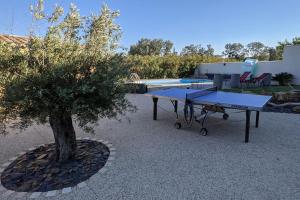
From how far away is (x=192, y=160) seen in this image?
452cm

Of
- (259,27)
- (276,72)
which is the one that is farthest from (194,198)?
(259,27)

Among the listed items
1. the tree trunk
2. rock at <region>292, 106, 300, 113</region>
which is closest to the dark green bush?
rock at <region>292, 106, 300, 113</region>

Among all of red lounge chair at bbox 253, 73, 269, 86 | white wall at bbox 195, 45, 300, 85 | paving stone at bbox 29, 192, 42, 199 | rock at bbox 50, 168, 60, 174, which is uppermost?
white wall at bbox 195, 45, 300, 85

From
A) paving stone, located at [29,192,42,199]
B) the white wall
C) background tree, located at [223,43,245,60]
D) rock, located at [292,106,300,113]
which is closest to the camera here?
paving stone, located at [29,192,42,199]

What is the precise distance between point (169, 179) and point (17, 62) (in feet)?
10.1

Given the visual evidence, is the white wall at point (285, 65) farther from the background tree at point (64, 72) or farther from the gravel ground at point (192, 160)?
the background tree at point (64, 72)

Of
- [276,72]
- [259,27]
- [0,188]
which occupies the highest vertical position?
[259,27]

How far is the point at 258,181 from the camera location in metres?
3.67

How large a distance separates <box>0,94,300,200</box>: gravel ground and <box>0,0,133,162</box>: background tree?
4.01ft

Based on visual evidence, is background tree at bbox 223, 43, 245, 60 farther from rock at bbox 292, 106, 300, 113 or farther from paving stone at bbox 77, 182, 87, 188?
paving stone at bbox 77, 182, 87, 188

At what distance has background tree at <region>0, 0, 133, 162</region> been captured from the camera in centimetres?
344

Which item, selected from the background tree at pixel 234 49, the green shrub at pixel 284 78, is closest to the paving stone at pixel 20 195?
the green shrub at pixel 284 78

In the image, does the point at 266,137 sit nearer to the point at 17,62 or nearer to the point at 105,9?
the point at 105,9

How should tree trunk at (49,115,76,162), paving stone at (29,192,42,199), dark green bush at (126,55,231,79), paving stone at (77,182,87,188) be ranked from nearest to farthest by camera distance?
paving stone at (29,192,42,199) → paving stone at (77,182,87,188) → tree trunk at (49,115,76,162) → dark green bush at (126,55,231,79)
